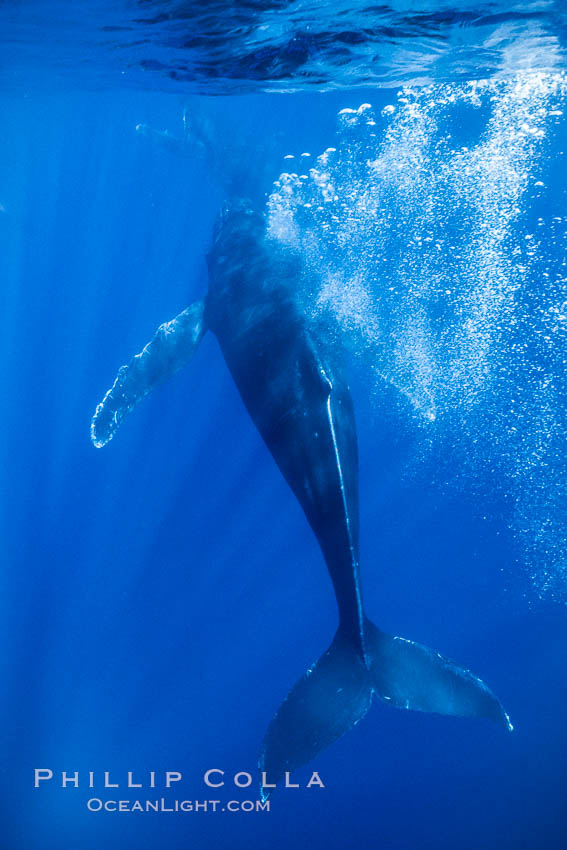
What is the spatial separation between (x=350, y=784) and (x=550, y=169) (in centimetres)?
4651

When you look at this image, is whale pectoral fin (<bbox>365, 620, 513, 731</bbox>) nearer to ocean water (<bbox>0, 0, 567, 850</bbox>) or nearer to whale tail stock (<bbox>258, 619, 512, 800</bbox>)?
whale tail stock (<bbox>258, 619, 512, 800</bbox>)

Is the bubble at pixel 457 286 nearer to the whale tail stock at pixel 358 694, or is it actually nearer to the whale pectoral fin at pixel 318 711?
the whale tail stock at pixel 358 694

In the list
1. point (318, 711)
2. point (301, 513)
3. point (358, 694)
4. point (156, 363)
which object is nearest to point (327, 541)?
point (358, 694)

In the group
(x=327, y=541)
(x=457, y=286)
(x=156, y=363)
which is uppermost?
(x=457, y=286)

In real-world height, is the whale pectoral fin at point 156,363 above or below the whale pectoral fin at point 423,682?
above

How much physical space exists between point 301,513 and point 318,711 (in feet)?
32.3

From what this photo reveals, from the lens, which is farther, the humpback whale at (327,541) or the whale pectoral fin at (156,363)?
the whale pectoral fin at (156,363)

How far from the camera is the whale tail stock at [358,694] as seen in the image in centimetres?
728

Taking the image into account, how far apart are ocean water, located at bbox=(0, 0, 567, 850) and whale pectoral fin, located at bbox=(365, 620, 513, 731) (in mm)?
6601

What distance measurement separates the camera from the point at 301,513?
17344 mm

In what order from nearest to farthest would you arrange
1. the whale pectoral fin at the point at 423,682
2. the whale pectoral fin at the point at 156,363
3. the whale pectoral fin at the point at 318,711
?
the whale pectoral fin at the point at 318,711, the whale pectoral fin at the point at 423,682, the whale pectoral fin at the point at 156,363

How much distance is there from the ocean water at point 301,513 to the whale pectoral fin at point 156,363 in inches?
103

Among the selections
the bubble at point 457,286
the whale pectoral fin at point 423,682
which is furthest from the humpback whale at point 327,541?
the bubble at point 457,286

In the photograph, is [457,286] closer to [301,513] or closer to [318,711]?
[301,513]
